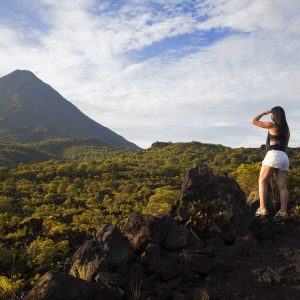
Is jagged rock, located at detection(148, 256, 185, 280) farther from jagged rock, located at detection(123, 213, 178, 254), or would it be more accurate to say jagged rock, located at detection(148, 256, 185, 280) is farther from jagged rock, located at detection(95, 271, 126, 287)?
jagged rock, located at detection(123, 213, 178, 254)

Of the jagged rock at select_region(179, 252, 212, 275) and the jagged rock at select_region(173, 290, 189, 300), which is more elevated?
the jagged rock at select_region(179, 252, 212, 275)

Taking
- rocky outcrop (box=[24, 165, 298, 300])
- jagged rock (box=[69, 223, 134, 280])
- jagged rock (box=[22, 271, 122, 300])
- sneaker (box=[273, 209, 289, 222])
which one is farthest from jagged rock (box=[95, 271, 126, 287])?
sneaker (box=[273, 209, 289, 222])

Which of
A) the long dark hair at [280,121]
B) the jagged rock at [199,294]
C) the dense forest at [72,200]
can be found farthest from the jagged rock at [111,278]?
the long dark hair at [280,121]

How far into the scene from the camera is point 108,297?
613 centimetres

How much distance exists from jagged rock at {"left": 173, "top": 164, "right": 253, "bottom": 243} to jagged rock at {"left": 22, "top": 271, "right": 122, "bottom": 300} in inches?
124

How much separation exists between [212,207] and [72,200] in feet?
42.6

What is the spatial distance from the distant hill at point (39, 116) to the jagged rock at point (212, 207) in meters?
113

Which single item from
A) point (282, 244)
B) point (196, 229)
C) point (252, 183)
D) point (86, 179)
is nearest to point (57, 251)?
point (196, 229)

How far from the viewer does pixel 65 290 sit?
5.85m

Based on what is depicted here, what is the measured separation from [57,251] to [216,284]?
4.08 meters

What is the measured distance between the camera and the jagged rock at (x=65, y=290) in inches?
228

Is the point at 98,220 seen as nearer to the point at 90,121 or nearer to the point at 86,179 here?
the point at 86,179

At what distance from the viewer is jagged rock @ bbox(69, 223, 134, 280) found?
6.97 meters

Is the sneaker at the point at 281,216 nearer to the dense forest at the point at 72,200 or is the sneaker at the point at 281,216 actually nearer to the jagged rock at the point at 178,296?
the dense forest at the point at 72,200
